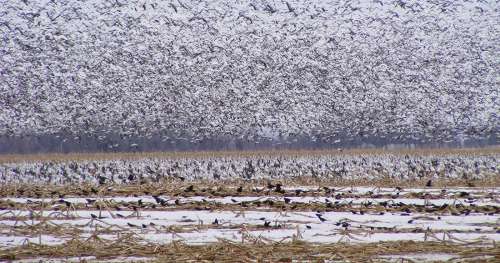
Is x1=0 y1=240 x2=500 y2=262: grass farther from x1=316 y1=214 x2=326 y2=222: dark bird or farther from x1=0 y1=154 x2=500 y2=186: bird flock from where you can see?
x1=0 y1=154 x2=500 y2=186: bird flock

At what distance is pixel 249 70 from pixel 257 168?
18638 mm

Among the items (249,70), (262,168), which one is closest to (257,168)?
(262,168)

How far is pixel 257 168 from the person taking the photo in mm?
22719

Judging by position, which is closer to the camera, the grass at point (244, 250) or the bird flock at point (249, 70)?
the grass at point (244, 250)

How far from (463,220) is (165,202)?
5.16m

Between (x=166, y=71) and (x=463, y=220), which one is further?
(x=166, y=71)

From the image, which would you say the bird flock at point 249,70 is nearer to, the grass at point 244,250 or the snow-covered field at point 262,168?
the snow-covered field at point 262,168

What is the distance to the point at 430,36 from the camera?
43281mm

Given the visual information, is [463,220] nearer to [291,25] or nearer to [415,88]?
[415,88]

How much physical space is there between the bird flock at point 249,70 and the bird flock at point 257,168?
33.7ft

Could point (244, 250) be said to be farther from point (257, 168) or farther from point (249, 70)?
point (249, 70)

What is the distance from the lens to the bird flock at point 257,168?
66.9 feet

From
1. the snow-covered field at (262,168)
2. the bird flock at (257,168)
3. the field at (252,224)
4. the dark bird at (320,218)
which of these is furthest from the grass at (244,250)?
the bird flock at (257,168)

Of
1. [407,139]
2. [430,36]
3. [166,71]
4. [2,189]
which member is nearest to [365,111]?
[407,139]
